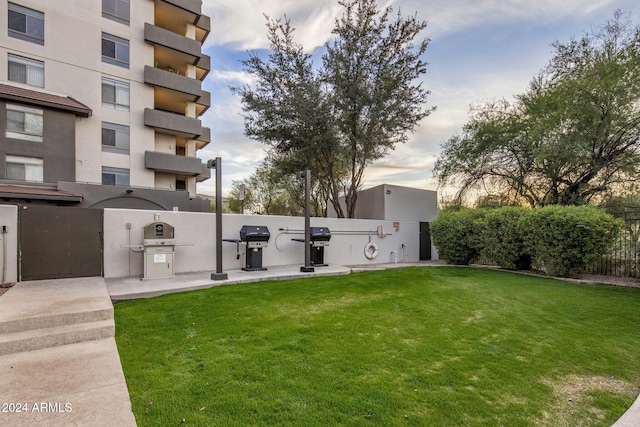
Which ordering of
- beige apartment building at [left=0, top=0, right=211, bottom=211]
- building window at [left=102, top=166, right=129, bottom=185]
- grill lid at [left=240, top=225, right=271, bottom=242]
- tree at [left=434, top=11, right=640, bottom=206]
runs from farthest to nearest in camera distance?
building window at [left=102, top=166, right=129, bottom=185], beige apartment building at [left=0, top=0, right=211, bottom=211], tree at [left=434, top=11, right=640, bottom=206], grill lid at [left=240, top=225, right=271, bottom=242]

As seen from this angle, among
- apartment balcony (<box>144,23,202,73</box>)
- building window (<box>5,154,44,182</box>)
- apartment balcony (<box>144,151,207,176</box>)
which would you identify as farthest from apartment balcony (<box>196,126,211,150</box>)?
building window (<box>5,154,44,182</box>)

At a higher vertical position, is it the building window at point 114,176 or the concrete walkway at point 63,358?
the building window at point 114,176

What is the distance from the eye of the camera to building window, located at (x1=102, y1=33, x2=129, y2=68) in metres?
12.7

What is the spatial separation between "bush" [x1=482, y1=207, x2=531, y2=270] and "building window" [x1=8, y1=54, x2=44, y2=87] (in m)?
17.1

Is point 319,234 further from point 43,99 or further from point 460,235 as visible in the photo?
point 43,99

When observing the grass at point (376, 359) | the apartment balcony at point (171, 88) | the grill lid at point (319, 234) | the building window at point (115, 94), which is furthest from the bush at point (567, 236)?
the building window at point (115, 94)

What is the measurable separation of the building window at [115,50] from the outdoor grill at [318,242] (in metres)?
12.2

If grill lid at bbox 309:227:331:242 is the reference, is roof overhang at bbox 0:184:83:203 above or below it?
above

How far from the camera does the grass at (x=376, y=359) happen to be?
1.94 meters

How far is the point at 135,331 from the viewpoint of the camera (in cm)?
327

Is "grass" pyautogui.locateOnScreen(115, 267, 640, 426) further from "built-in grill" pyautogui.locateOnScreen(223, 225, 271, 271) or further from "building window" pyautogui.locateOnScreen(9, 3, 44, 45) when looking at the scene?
"building window" pyautogui.locateOnScreen(9, 3, 44, 45)

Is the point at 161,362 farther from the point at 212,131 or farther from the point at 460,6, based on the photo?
the point at 212,131

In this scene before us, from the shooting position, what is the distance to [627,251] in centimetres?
714

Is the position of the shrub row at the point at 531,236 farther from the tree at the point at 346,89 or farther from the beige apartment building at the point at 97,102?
the beige apartment building at the point at 97,102
